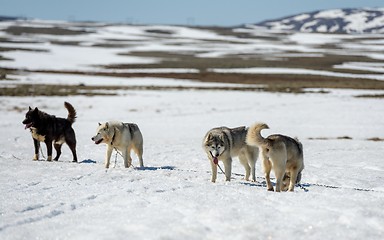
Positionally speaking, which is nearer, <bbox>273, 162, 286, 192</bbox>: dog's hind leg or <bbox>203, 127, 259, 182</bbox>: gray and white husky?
<bbox>273, 162, 286, 192</bbox>: dog's hind leg

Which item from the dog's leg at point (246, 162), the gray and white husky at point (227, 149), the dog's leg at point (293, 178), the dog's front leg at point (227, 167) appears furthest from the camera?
the dog's leg at point (246, 162)

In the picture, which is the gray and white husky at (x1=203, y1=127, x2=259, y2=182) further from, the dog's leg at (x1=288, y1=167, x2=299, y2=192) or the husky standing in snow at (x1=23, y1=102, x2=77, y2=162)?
the husky standing in snow at (x1=23, y1=102, x2=77, y2=162)

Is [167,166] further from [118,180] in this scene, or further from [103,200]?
[103,200]

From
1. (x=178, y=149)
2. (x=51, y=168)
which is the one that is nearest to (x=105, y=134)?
(x=51, y=168)

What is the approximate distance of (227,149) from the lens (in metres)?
10.0

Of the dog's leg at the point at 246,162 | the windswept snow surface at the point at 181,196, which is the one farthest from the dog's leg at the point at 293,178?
the dog's leg at the point at 246,162

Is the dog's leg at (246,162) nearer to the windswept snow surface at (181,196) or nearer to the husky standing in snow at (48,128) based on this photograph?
the windswept snow surface at (181,196)

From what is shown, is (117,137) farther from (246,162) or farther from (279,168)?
(279,168)

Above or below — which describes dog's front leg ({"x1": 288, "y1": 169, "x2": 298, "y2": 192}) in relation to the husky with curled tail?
below

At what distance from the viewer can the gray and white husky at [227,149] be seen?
31.3 ft

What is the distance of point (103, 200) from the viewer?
7.43 m

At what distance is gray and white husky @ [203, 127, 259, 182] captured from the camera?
9555mm

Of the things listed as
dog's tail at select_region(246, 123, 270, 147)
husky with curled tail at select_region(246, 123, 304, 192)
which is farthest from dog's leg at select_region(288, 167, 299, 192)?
dog's tail at select_region(246, 123, 270, 147)

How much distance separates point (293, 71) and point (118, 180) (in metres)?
59.3
